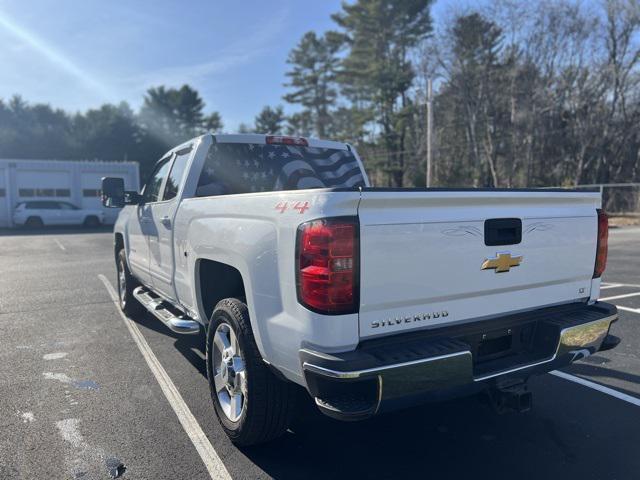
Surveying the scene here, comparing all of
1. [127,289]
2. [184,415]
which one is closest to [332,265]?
[184,415]

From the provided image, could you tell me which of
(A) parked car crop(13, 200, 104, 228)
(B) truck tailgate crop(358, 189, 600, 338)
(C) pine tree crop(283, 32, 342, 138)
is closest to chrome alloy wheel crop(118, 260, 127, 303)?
(B) truck tailgate crop(358, 189, 600, 338)

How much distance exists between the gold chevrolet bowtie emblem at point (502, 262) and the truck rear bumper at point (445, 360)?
0.31 metres

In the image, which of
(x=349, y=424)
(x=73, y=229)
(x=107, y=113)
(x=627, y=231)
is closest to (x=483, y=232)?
(x=349, y=424)

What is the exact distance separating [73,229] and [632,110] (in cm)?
3491

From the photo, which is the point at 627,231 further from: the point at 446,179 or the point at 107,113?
the point at 107,113

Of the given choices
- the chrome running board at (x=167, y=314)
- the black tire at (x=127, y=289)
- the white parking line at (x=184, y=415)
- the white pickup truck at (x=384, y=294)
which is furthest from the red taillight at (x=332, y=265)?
the black tire at (x=127, y=289)

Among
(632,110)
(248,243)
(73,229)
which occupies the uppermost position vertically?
(632,110)

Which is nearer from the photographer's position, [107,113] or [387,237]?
[387,237]

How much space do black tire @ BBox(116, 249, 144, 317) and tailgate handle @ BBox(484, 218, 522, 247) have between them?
478 centimetres

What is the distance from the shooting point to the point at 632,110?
110ft

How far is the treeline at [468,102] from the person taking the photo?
33.5 metres

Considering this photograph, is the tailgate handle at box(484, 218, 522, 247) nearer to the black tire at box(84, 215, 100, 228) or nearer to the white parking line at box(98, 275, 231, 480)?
the white parking line at box(98, 275, 231, 480)

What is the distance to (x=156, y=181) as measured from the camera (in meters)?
5.59

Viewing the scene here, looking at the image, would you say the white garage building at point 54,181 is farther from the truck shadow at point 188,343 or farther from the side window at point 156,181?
the side window at point 156,181
